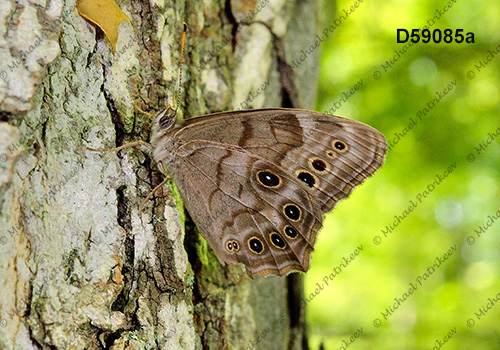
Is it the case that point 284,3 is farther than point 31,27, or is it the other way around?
point 284,3

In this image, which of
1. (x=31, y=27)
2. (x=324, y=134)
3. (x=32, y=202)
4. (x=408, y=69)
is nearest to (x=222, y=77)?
(x=324, y=134)

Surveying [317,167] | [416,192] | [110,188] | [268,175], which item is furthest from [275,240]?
[416,192]

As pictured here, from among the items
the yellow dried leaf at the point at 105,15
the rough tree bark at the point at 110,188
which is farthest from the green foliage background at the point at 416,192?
the yellow dried leaf at the point at 105,15

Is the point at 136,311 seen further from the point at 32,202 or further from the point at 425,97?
the point at 425,97

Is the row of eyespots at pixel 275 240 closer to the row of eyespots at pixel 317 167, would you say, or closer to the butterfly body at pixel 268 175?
the butterfly body at pixel 268 175

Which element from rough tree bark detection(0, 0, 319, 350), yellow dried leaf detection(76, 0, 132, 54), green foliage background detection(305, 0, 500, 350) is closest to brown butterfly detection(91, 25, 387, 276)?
rough tree bark detection(0, 0, 319, 350)
